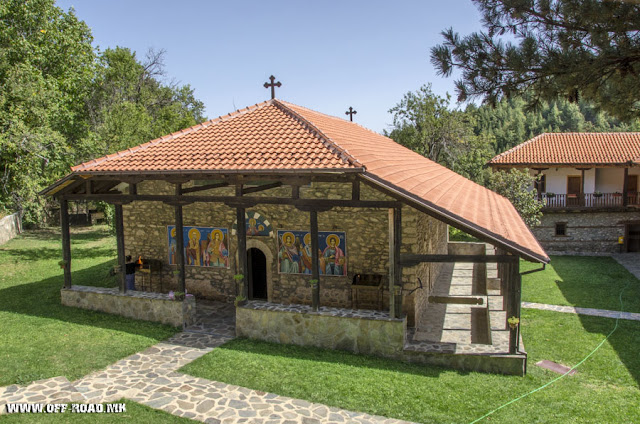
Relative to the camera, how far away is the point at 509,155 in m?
25.3

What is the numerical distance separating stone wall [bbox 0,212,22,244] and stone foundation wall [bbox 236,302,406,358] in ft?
62.3

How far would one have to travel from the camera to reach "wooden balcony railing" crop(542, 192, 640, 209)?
2334 cm

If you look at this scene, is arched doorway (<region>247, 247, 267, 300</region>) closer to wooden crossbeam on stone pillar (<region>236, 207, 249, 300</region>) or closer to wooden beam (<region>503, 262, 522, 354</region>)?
wooden crossbeam on stone pillar (<region>236, 207, 249, 300</region>)

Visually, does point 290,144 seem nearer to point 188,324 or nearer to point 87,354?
point 188,324

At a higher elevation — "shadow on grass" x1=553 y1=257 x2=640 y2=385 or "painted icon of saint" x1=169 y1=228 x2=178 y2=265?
"painted icon of saint" x1=169 y1=228 x2=178 y2=265

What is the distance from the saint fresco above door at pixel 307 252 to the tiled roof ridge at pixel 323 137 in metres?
2.50

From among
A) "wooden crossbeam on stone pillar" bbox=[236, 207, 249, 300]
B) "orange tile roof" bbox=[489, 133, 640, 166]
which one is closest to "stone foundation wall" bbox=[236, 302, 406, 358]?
"wooden crossbeam on stone pillar" bbox=[236, 207, 249, 300]

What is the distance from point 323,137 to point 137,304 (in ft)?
18.4

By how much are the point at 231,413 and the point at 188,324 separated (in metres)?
4.06

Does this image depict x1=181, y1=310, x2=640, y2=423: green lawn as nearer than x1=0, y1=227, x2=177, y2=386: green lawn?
Yes

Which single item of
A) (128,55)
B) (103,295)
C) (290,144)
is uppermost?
A: (128,55)

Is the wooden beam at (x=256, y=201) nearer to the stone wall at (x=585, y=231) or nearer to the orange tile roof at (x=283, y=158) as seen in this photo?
the orange tile roof at (x=283, y=158)

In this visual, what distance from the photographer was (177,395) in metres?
6.99

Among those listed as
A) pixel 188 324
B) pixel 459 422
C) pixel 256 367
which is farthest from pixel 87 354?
pixel 459 422
